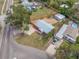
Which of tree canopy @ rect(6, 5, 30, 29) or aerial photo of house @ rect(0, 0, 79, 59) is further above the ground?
tree canopy @ rect(6, 5, 30, 29)

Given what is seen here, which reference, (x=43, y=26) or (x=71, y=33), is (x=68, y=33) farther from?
(x=43, y=26)

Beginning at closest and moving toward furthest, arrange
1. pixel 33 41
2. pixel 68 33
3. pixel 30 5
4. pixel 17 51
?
pixel 17 51, pixel 33 41, pixel 68 33, pixel 30 5

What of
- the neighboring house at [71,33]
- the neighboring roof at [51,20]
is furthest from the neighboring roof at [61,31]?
the neighboring roof at [51,20]

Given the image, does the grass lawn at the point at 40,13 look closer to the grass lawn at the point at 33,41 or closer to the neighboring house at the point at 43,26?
the neighboring house at the point at 43,26

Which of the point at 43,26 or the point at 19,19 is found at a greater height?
the point at 19,19

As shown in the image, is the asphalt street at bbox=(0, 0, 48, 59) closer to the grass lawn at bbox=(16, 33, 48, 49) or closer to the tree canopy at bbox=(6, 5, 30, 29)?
the grass lawn at bbox=(16, 33, 48, 49)

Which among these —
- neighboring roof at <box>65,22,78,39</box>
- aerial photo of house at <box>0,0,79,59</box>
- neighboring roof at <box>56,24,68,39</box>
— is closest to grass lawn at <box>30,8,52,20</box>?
aerial photo of house at <box>0,0,79,59</box>

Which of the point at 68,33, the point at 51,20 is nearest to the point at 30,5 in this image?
the point at 51,20
